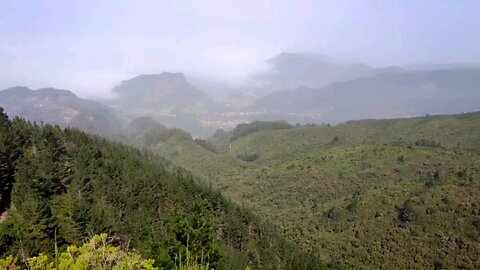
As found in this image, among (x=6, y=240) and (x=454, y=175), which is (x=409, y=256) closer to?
(x=454, y=175)

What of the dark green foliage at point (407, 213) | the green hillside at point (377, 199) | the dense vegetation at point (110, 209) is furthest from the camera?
the dark green foliage at point (407, 213)

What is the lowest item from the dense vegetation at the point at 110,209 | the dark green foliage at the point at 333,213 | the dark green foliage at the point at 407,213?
the dark green foliage at the point at 333,213

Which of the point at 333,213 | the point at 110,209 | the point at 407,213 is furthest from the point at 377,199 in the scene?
the point at 110,209

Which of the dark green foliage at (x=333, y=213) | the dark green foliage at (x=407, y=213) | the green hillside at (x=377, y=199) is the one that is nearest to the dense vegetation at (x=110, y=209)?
the green hillside at (x=377, y=199)

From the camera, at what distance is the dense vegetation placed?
1273 inches

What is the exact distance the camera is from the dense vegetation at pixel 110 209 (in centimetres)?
3234

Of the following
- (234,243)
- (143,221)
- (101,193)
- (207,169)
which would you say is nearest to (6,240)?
(143,221)

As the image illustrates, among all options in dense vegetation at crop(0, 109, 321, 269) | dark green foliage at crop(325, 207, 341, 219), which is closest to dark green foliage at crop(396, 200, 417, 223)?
dark green foliage at crop(325, 207, 341, 219)

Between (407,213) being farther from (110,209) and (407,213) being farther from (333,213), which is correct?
(110,209)

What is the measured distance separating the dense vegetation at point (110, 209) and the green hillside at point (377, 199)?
15.3 metres

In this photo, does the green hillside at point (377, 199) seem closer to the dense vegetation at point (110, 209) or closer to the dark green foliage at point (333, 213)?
the dark green foliage at point (333, 213)

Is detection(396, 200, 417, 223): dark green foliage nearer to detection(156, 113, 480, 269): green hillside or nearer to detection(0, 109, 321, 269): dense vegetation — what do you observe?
detection(156, 113, 480, 269): green hillside

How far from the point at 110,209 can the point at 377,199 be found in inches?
2232

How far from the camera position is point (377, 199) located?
307ft
